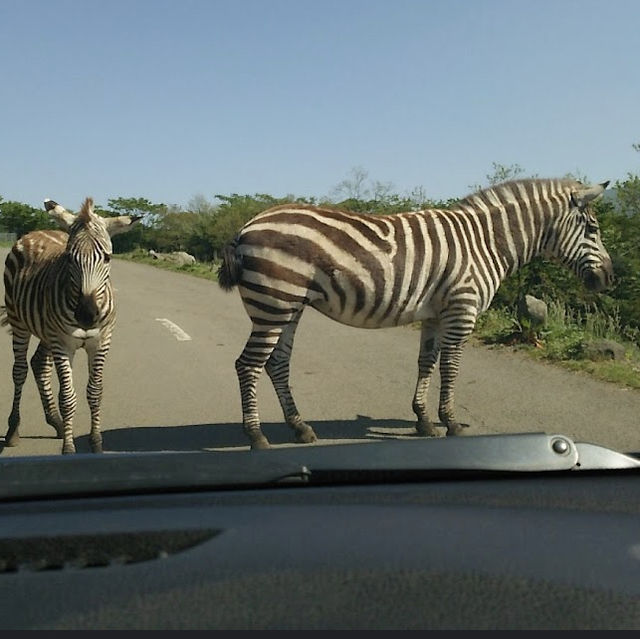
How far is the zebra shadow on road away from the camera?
6.00 metres

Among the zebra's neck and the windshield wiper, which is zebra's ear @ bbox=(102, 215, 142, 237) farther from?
the windshield wiper

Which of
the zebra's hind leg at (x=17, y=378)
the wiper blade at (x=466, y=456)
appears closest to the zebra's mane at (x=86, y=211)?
the zebra's hind leg at (x=17, y=378)

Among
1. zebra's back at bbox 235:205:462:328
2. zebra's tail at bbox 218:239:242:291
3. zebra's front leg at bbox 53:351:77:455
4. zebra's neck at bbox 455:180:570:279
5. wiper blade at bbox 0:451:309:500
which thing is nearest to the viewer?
wiper blade at bbox 0:451:309:500

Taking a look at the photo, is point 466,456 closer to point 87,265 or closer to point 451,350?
point 87,265

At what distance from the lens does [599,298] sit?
1262 cm

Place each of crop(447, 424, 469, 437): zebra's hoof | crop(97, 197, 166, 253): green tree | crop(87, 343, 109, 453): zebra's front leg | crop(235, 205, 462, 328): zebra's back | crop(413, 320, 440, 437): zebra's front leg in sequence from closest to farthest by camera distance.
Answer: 1. crop(87, 343, 109, 453): zebra's front leg
2. crop(235, 205, 462, 328): zebra's back
3. crop(447, 424, 469, 437): zebra's hoof
4. crop(413, 320, 440, 437): zebra's front leg
5. crop(97, 197, 166, 253): green tree

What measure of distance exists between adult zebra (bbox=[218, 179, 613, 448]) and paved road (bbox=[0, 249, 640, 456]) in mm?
600

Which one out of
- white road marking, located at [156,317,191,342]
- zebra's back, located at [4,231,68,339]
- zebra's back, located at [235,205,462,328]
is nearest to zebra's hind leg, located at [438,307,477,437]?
zebra's back, located at [235,205,462,328]

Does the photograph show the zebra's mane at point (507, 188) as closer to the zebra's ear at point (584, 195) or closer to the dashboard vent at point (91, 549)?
the zebra's ear at point (584, 195)

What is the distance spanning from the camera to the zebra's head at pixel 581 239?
276 inches

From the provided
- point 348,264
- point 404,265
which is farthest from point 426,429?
point 348,264

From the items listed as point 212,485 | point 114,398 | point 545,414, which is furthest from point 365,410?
point 212,485

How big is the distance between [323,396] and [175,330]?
231 inches

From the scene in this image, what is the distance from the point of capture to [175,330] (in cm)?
1309
